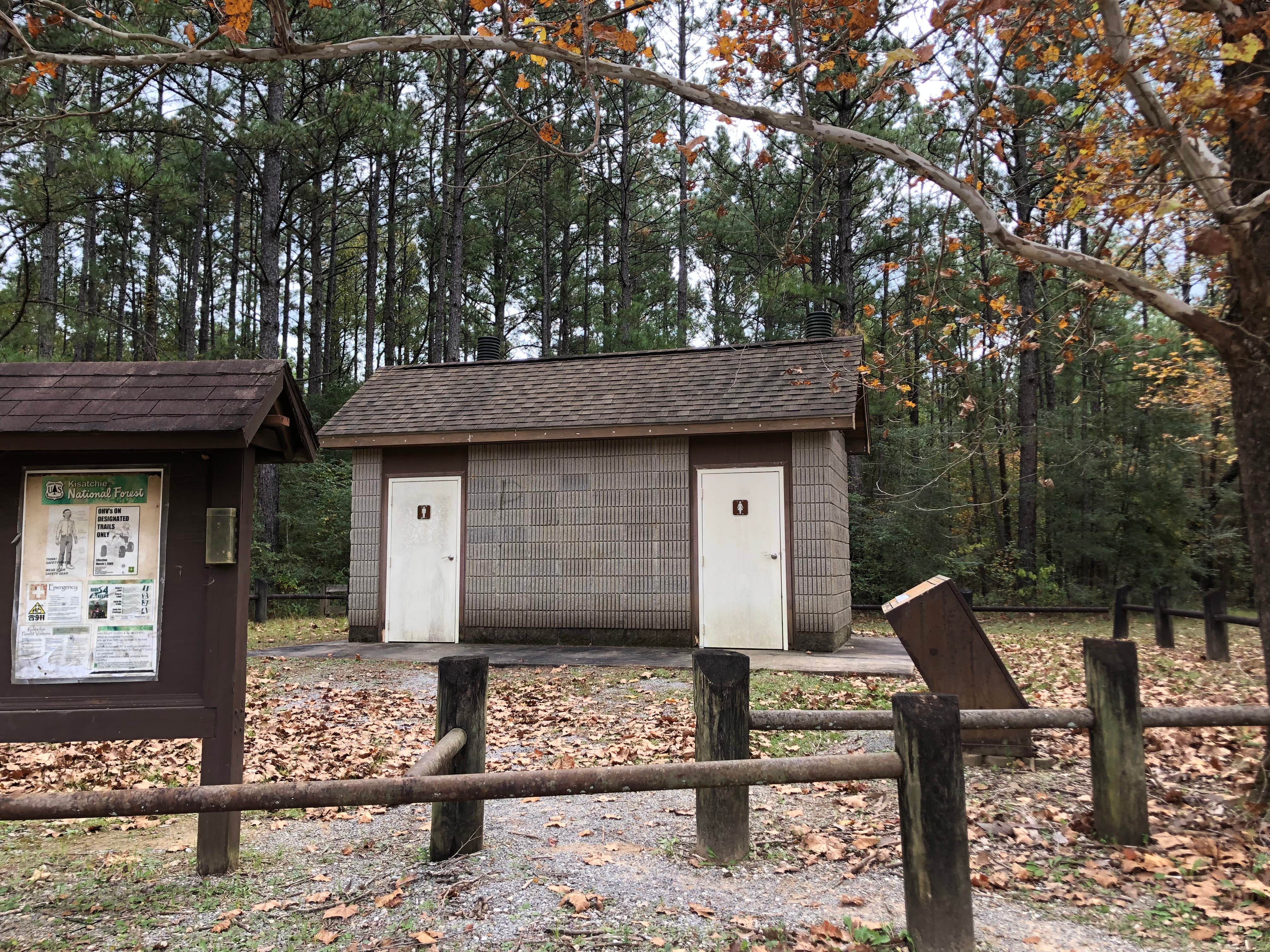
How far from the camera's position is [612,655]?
404 inches

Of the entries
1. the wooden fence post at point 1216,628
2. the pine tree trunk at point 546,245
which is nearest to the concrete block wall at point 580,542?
the wooden fence post at point 1216,628

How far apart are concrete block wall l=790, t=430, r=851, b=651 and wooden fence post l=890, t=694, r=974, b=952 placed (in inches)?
305

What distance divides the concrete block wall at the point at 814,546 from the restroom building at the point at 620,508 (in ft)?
0.07

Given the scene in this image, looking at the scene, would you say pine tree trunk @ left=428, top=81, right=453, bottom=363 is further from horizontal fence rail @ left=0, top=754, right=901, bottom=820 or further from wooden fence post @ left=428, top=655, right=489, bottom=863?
horizontal fence rail @ left=0, top=754, right=901, bottom=820

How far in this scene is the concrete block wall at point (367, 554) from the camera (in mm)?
11992

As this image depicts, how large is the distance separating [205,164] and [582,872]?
1050 inches

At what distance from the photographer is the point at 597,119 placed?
5.04m

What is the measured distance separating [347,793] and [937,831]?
2.05 meters

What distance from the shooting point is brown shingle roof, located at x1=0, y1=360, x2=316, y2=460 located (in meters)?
3.62

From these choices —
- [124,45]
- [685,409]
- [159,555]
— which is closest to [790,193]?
[685,409]

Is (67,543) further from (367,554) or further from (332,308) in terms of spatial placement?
(332,308)

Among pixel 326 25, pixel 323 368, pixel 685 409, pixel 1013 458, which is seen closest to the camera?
pixel 685 409

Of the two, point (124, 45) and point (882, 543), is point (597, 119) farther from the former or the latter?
point (882, 543)

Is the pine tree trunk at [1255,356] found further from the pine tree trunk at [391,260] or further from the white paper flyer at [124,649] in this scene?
the pine tree trunk at [391,260]
